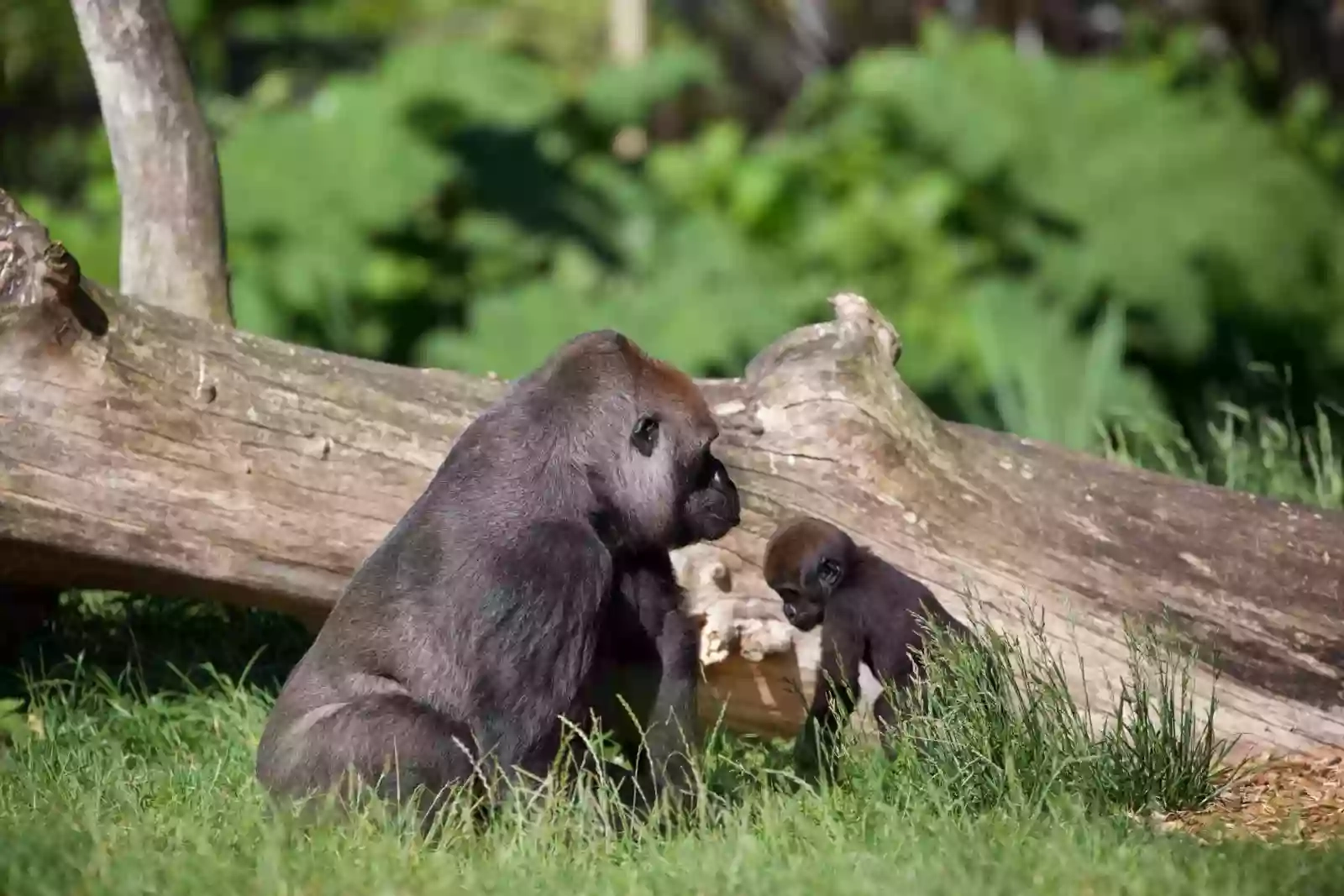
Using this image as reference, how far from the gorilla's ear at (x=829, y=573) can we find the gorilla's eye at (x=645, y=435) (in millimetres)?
640

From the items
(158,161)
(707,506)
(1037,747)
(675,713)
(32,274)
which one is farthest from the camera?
(158,161)

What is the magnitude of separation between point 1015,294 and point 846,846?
235 inches

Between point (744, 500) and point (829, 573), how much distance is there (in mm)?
377

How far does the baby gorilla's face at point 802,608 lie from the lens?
385 cm

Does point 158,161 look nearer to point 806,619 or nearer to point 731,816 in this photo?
point 806,619

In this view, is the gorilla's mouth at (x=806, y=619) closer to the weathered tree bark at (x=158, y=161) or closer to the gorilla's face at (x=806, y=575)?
the gorilla's face at (x=806, y=575)

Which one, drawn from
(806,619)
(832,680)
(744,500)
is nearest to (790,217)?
(744,500)

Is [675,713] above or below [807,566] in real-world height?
below

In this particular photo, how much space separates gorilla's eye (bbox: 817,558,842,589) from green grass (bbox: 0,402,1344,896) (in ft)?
1.37

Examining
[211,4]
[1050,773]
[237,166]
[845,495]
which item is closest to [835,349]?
[845,495]

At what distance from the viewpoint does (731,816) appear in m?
3.16

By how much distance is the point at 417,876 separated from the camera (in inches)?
107

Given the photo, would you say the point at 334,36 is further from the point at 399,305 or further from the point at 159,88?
the point at 159,88

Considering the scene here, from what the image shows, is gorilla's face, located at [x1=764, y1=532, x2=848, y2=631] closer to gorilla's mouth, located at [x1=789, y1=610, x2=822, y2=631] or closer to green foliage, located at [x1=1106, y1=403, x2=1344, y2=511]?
gorilla's mouth, located at [x1=789, y1=610, x2=822, y2=631]
